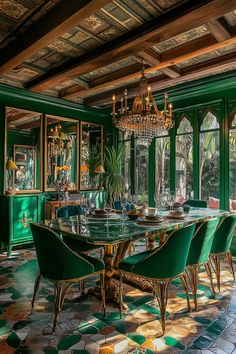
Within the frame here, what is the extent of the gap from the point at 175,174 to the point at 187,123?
965 millimetres

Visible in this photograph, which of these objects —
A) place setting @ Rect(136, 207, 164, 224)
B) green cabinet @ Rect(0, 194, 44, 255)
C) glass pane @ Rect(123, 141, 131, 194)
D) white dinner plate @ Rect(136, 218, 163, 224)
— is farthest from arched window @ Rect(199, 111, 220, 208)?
green cabinet @ Rect(0, 194, 44, 255)

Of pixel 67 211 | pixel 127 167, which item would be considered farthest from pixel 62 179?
pixel 67 211

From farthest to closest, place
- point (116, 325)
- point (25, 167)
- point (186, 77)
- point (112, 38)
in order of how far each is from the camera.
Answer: point (25, 167)
point (186, 77)
point (112, 38)
point (116, 325)

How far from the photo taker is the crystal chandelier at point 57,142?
5.26m

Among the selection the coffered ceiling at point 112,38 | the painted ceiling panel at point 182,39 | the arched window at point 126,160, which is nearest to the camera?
the coffered ceiling at point 112,38

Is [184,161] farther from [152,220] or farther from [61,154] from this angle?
[152,220]

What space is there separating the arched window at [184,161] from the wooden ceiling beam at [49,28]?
2991mm

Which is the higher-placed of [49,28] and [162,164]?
[49,28]

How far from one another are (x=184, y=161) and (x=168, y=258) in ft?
10.2

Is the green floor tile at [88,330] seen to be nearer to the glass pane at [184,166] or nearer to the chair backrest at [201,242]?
the chair backrest at [201,242]

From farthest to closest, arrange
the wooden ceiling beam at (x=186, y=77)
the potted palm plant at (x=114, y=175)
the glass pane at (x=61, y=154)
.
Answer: the potted palm plant at (x=114, y=175)
the glass pane at (x=61, y=154)
the wooden ceiling beam at (x=186, y=77)

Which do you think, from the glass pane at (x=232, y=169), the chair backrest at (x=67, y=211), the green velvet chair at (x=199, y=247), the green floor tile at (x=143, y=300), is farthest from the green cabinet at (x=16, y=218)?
the glass pane at (x=232, y=169)

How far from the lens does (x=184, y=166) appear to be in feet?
16.7

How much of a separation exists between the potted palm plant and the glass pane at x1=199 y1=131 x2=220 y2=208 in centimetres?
183
